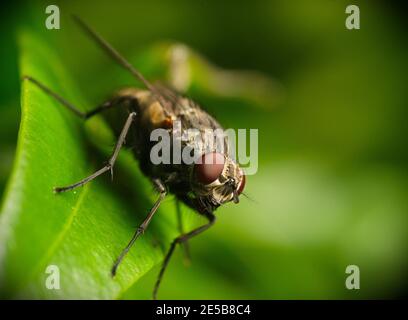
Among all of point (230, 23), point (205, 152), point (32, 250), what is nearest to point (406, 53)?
point (230, 23)

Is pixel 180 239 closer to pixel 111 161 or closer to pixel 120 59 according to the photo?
pixel 111 161

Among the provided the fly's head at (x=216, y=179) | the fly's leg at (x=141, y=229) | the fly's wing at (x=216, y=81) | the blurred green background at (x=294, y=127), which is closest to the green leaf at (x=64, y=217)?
the fly's leg at (x=141, y=229)

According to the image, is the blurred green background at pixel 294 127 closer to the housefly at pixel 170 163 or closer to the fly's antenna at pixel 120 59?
the housefly at pixel 170 163

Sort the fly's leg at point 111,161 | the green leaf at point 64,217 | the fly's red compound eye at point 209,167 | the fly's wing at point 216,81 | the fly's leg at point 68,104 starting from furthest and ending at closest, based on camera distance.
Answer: the fly's wing at point 216,81 → the fly's leg at point 68,104 → the fly's red compound eye at point 209,167 → the fly's leg at point 111,161 → the green leaf at point 64,217

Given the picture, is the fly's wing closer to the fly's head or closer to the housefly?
the housefly

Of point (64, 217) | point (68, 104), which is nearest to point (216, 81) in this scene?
point (68, 104)

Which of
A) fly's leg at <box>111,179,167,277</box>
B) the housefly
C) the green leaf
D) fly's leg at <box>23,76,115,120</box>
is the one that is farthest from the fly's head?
fly's leg at <box>23,76,115,120</box>

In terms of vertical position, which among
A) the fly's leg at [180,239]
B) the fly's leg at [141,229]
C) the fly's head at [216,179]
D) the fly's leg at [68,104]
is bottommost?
the fly's leg at [180,239]

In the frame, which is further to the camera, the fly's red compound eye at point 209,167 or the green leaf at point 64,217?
the fly's red compound eye at point 209,167

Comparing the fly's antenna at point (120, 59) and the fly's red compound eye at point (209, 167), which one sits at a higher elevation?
the fly's antenna at point (120, 59)
